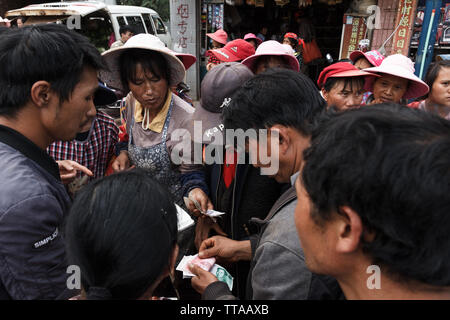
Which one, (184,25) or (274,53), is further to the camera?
(184,25)

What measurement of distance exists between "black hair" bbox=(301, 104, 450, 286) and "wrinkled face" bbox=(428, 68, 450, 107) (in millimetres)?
2795

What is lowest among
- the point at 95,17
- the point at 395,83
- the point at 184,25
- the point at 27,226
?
the point at 27,226

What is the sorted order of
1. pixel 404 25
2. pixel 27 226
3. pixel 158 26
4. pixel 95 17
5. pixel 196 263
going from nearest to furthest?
pixel 27 226
pixel 196 263
pixel 404 25
pixel 95 17
pixel 158 26

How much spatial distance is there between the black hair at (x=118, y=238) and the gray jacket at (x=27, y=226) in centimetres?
21

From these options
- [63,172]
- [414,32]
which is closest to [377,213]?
[63,172]

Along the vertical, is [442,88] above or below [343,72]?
below

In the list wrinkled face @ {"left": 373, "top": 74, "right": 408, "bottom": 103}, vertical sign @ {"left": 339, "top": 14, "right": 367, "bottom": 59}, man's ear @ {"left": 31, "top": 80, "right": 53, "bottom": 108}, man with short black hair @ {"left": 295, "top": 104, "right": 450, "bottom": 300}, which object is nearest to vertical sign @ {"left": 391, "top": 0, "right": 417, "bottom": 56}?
vertical sign @ {"left": 339, "top": 14, "right": 367, "bottom": 59}

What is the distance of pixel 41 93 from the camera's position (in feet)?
4.01

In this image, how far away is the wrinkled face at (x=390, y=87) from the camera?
9.12 ft

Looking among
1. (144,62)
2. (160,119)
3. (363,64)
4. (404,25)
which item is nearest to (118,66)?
(144,62)

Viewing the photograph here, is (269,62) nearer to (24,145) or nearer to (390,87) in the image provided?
(390,87)

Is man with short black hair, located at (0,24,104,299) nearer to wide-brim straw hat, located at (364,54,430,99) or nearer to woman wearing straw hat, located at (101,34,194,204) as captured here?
woman wearing straw hat, located at (101,34,194,204)

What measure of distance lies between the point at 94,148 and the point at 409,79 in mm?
2731

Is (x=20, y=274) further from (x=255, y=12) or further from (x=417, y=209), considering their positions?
(x=255, y=12)
